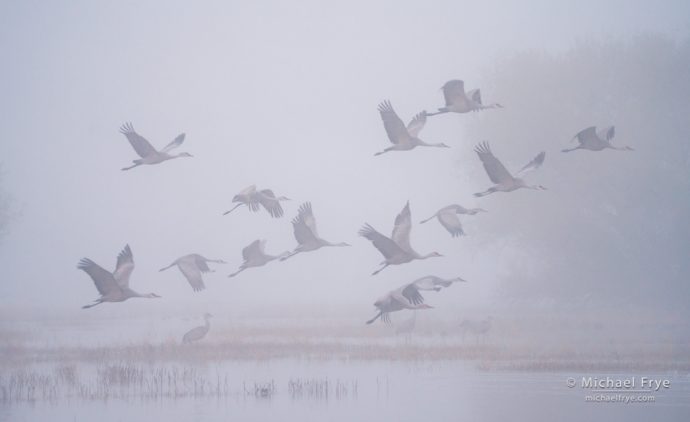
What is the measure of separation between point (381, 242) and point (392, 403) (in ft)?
8.35

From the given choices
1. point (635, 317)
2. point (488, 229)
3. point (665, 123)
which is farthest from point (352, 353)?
point (665, 123)

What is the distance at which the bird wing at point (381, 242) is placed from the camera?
1366cm

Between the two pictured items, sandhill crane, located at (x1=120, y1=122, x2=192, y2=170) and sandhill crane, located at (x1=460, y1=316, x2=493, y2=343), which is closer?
sandhill crane, located at (x1=120, y1=122, x2=192, y2=170)

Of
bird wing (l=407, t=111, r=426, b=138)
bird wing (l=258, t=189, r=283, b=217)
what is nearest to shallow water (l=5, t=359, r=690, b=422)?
bird wing (l=258, t=189, r=283, b=217)

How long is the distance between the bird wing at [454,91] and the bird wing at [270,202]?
3466 millimetres

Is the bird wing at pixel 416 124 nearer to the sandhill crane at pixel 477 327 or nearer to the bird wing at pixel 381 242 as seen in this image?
the bird wing at pixel 381 242

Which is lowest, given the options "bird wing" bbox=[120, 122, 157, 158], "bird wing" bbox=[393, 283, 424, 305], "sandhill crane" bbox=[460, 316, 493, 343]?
"sandhill crane" bbox=[460, 316, 493, 343]

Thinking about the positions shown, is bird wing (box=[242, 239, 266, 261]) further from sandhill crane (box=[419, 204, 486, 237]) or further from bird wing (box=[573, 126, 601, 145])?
bird wing (box=[573, 126, 601, 145])

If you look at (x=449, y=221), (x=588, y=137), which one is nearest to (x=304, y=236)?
(x=449, y=221)

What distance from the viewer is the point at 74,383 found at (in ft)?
50.0

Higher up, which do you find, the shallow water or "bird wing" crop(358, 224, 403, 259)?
"bird wing" crop(358, 224, 403, 259)

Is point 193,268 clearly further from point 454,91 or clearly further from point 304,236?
point 454,91

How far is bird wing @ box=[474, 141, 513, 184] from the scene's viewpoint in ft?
47.3

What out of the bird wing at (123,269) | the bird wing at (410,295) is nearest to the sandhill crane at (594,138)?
the bird wing at (410,295)
